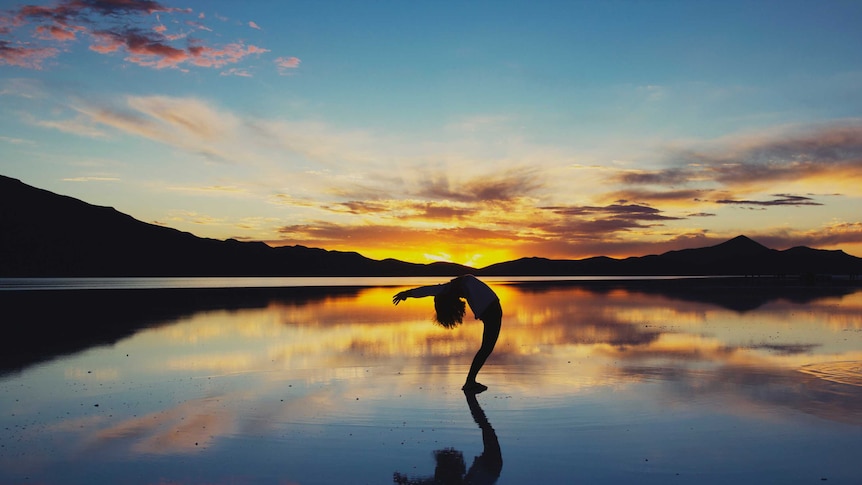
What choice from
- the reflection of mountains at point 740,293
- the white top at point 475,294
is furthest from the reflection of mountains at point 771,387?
the reflection of mountains at point 740,293

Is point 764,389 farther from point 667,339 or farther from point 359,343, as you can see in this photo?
point 359,343

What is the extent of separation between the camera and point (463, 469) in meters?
7.17

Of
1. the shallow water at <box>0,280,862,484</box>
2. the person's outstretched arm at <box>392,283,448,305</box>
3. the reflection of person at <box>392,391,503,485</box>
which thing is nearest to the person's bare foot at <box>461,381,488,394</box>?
the shallow water at <box>0,280,862,484</box>

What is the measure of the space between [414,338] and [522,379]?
8.15 meters

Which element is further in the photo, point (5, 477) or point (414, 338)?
point (414, 338)

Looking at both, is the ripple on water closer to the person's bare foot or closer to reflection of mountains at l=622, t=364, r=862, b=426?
reflection of mountains at l=622, t=364, r=862, b=426

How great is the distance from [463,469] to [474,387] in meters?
4.45

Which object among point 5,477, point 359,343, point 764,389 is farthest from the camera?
point 359,343

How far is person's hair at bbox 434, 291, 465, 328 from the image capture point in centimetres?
1218

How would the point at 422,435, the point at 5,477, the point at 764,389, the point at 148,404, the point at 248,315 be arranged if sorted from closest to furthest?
the point at 5,477
the point at 422,435
the point at 148,404
the point at 764,389
the point at 248,315

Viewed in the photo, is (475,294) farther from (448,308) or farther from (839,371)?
(839,371)

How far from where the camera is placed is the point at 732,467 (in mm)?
7195

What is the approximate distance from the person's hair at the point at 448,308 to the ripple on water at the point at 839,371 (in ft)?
25.2

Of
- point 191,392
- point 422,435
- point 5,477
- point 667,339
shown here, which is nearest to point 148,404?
point 191,392
